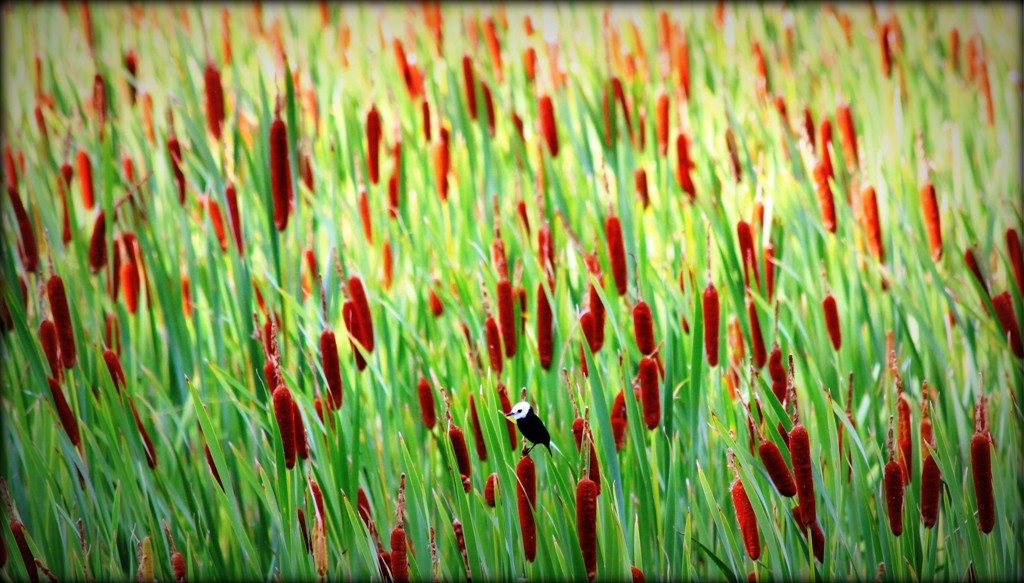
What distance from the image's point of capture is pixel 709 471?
141 centimetres

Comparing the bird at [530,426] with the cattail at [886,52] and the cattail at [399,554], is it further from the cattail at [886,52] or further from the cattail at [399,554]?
the cattail at [886,52]

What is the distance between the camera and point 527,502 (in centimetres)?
117

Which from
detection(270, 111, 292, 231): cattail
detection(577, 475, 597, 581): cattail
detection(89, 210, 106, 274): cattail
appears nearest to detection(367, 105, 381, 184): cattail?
detection(270, 111, 292, 231): cattail

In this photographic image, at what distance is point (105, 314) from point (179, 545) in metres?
0.46

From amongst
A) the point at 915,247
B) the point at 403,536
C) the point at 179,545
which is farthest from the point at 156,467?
the point at 915,247

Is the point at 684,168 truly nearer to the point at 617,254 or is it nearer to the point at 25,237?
the point at 617,254

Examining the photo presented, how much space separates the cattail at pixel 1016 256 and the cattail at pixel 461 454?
44.4 inches

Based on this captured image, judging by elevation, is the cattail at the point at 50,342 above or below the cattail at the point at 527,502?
above

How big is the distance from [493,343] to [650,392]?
10.2 inches

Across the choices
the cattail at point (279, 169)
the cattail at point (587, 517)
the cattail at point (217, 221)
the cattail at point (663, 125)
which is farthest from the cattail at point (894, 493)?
the cattail at point (217, 221)

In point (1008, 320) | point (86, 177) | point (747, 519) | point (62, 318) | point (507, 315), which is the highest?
point (86, 177)

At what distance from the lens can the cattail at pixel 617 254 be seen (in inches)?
55.9

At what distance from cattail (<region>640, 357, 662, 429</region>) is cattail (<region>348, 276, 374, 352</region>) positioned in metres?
0.43

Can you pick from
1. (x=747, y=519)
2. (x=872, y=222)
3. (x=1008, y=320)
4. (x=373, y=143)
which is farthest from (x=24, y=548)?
(x=1008, y=320)
